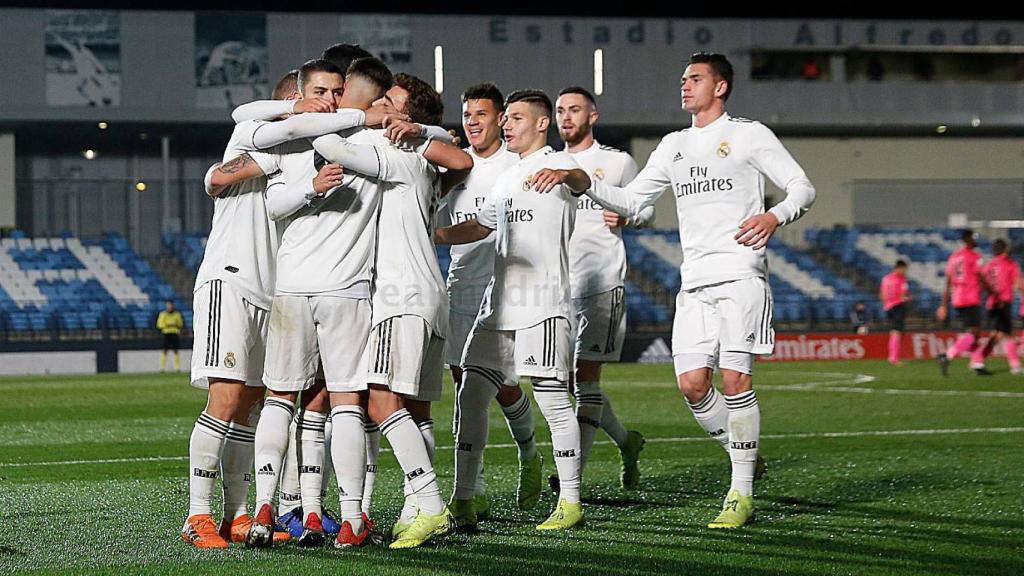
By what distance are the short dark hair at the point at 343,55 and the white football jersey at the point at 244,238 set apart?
1.67 feet

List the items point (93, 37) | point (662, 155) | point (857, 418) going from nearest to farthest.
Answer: point (662, 155) < point (857, 418) < point (93, 37)

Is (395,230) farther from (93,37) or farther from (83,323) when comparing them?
(93,37)

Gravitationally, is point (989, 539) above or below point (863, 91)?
below

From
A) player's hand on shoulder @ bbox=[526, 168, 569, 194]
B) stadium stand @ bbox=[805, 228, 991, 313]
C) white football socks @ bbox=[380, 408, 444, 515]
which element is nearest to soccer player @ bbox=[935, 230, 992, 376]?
stadium stand @ bbox=[805, 228, 991, 313]

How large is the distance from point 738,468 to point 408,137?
2.30 meters

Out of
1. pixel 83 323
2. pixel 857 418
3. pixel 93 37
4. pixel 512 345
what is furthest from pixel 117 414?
pixel 93 37

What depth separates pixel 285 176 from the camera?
5676 mm

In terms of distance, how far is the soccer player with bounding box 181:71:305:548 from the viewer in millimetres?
5633

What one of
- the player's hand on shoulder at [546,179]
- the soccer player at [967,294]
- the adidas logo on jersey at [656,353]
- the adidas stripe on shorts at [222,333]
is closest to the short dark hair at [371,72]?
the player's hand on shoulder at [546,179]

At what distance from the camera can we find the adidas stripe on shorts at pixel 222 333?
5625 mm

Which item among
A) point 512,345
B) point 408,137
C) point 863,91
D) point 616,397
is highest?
point 863,91

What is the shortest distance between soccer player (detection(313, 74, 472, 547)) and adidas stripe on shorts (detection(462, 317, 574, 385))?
0.52 m

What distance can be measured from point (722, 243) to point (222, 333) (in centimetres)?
251

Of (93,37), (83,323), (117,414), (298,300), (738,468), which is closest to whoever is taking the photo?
(298,300)
